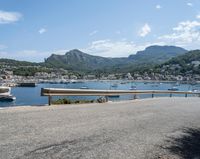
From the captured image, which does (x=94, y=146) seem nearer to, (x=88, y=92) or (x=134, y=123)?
(x=134, y=123)

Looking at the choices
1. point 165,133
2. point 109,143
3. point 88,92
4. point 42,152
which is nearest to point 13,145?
point 42,152

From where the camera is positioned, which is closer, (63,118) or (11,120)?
(11,120)

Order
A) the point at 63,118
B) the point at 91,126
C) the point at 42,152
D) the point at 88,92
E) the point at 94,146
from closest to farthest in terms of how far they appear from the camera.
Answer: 1. the point at 42,152
2. the point at 94,146
3. the point at 91,126
4. the point at 63,118
5. the point at 88,92

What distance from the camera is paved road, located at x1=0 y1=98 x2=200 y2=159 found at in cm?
777

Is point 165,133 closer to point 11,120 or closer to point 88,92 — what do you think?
point 11,120

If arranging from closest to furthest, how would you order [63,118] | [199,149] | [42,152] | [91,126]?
[42,152] < [199,149] < [91,126] < [63,118]

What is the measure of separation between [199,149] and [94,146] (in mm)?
3111

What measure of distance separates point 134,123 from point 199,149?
2948mm

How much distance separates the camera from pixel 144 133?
11.0m

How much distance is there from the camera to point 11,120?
1096 cm

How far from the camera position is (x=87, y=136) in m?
9.41

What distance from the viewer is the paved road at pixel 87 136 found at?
7770 millimetres

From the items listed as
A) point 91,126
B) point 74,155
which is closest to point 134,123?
point 91,126

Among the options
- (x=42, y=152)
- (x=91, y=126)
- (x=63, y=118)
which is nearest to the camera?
(x=42, y=152)
